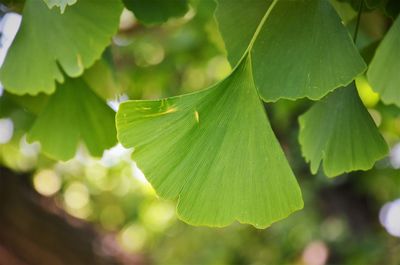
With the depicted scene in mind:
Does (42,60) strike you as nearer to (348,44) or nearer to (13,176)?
(348,44)

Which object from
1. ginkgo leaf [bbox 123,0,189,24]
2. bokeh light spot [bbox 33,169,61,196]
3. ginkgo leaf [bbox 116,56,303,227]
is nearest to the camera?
ginkgo leaf [bbox 116,56,303,227]

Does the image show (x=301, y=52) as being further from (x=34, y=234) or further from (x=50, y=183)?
(x=50, y=183)

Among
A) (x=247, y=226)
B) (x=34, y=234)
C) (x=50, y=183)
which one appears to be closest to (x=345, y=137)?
(x=34, y=234)

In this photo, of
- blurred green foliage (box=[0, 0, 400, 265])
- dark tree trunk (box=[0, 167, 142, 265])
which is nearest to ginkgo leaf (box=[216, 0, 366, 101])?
blurred green foliage (box=[0, 0, 400, 265])

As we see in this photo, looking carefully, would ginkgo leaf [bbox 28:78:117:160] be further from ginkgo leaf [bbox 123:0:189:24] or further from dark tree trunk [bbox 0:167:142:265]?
dark tree trunk [bbox 0:167:142:265]

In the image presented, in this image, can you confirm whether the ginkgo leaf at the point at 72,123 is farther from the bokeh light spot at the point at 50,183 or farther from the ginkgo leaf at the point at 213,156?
the bokeh light spot at the point at 50,183

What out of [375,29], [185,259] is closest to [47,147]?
[375,29]
